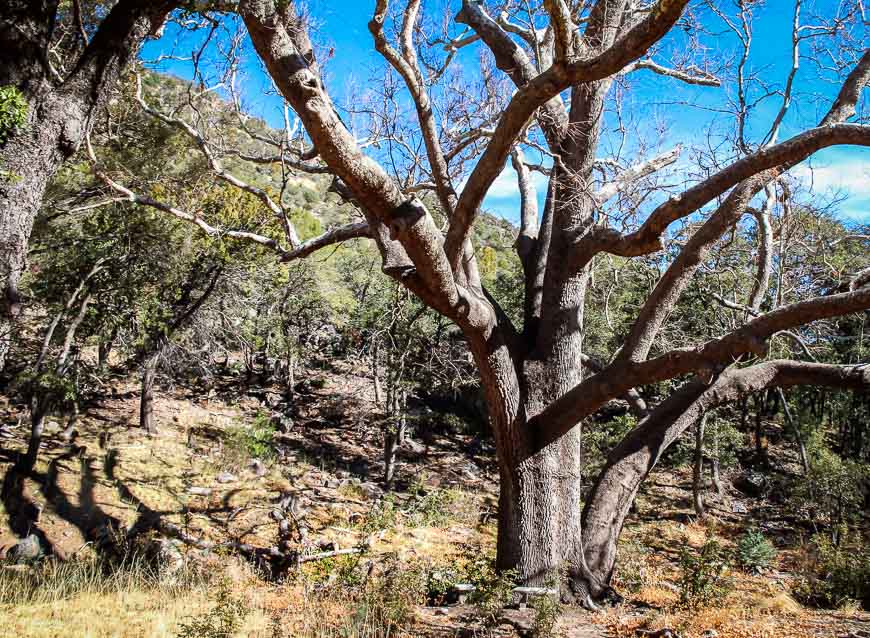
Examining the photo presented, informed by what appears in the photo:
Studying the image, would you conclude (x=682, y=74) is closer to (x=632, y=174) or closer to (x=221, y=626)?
(x=632, y=174)

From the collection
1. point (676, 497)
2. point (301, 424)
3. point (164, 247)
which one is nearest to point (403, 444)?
point (301, 424)

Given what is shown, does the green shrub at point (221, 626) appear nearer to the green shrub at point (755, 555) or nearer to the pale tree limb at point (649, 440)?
the pale tree limb at point (649, 440)

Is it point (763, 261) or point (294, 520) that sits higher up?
point (763, 261)

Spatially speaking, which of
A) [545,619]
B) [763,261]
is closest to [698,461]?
[763,261]

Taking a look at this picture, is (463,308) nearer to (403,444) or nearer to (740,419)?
(403,444)

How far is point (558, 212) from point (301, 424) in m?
14.6

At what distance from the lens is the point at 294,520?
6.04 metres

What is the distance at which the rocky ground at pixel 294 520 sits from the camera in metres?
3.95

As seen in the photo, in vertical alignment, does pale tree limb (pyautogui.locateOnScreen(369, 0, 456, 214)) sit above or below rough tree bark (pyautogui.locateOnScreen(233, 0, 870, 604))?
above

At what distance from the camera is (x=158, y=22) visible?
3785 mm

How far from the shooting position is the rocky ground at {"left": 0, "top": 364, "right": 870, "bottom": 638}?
3.95m

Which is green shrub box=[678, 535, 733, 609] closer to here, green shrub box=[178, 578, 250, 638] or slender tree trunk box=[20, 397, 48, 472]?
green shrub box=[178, 578, 250, 638]

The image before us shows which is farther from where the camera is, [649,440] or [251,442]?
[251,442]

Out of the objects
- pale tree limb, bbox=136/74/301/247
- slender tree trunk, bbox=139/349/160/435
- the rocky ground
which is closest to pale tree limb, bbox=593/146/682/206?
pale tree limb, bbox=136/74/301/247
